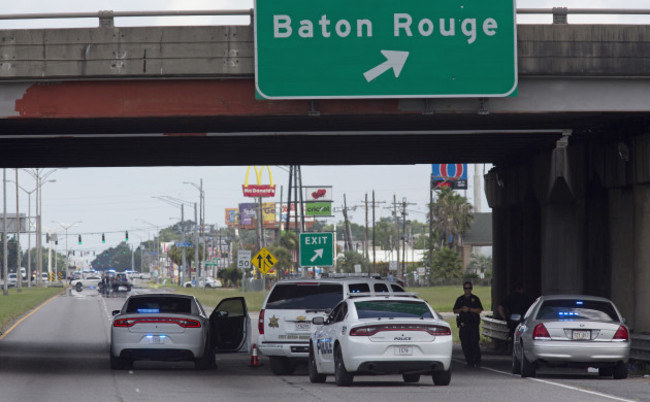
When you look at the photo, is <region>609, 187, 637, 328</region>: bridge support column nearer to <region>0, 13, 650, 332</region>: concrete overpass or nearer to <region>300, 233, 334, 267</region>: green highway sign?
<region>0, 13, 650, 332</region>: concrete overpass

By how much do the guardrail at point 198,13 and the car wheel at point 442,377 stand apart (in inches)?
267

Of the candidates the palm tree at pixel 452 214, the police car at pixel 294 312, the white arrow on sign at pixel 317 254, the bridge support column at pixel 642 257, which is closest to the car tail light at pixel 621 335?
the bridge support column at pixel 642 257

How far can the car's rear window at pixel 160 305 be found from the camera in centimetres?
2361

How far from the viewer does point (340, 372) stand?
61.6 ft

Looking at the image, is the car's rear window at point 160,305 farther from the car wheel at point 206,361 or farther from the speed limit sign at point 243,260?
the speed limit sign at point 243,260

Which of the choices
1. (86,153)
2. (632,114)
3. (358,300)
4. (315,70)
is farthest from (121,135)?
(632,114)

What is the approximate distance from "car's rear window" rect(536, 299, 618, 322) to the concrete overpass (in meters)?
2.95

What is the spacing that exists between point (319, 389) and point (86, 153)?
14.1 m

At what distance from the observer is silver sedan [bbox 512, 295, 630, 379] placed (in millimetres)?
20312

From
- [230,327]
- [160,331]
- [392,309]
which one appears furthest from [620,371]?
[230,327]

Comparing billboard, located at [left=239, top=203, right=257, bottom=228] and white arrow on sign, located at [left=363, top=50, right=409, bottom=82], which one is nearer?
white arrow on sign, located at [left=363, top=50, right=409, bottom=82]

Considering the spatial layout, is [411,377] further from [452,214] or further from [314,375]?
[452,214]

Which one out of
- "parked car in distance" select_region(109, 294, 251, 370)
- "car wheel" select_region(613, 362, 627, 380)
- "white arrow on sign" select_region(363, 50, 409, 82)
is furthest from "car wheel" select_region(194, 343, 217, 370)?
"car wheel" select_region(613, 362, 627, 380)

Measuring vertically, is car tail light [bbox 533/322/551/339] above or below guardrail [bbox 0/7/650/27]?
below
